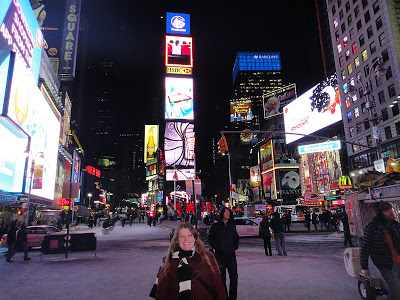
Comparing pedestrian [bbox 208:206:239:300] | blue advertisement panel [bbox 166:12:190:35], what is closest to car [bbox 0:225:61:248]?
pedestrian [bbox 208:206:239:300]

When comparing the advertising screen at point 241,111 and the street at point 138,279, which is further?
the advertising screen at point 241,111

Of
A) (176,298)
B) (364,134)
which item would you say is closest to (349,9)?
(364,134)

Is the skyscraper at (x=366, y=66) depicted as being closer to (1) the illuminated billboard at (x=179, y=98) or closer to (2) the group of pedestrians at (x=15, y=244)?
(1) the illuminated billboard at (x=179, y=98)

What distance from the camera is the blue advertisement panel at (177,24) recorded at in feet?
248

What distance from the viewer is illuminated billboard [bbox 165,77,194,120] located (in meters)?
73.2

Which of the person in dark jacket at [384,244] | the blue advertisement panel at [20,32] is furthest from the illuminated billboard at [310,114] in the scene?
the person in dark jacket at [384,244]

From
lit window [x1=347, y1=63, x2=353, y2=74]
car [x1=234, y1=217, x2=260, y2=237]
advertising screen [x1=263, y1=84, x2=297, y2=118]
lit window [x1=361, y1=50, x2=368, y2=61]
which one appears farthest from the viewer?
advertising screen [x1=263, y1=84, x2=297, y2=118]

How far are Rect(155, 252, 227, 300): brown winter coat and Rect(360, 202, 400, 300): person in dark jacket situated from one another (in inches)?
113

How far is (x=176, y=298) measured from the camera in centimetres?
263

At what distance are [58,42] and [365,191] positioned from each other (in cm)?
6293

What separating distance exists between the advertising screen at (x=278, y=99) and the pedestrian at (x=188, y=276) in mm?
74651

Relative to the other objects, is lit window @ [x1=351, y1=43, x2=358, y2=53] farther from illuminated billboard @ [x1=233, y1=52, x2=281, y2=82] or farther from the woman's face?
illuminated billboard @ [x1=233, y1=52, x2=281, y2=82]

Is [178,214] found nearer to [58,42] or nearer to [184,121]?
[184,121]

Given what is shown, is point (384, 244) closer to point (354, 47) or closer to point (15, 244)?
point (15, 244)
